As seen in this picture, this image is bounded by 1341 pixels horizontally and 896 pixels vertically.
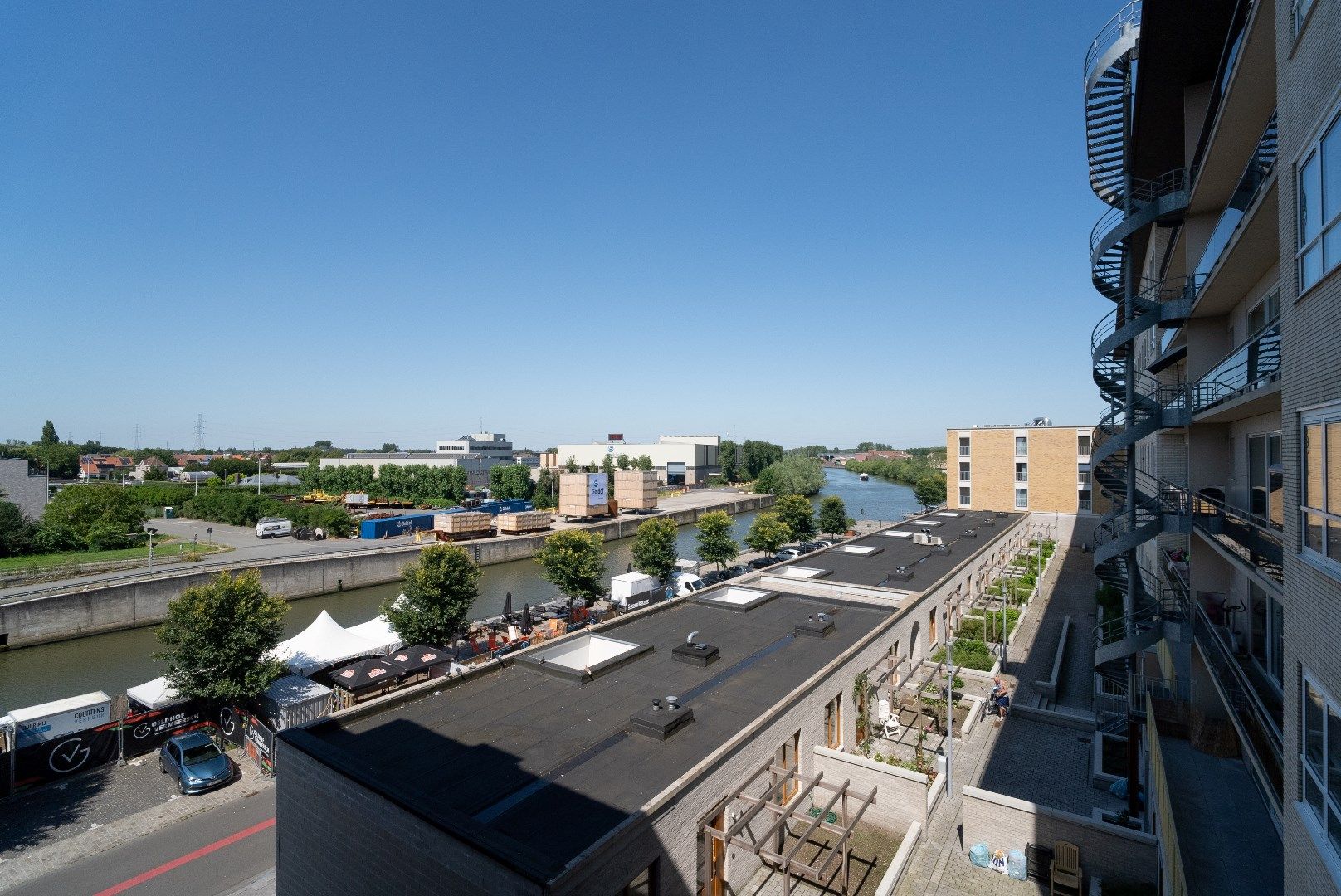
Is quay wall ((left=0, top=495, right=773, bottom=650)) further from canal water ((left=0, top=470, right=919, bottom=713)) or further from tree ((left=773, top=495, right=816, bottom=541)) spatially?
tree ((left=773, top=495, right=816, bottom=541))

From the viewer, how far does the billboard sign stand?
189 ft

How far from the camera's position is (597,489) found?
191 ft

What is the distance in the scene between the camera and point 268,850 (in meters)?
11.5

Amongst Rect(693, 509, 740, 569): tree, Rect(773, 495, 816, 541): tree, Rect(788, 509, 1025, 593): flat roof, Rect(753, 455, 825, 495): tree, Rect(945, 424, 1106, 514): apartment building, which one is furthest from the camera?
Rect(753, 455, 825, 495): tree

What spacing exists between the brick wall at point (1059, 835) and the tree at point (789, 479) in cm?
6861

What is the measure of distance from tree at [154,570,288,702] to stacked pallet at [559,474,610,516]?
40.6 meters

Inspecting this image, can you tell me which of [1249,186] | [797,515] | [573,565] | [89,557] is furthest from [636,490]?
[1249,186]

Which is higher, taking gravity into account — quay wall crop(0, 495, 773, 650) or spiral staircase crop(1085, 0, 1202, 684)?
spiral staircase crop(1085, 0, 1202, 684)

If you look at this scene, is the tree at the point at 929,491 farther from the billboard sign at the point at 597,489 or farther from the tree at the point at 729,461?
the tree at the point at 729,461

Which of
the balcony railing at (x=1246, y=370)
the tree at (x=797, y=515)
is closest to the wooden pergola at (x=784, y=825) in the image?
the balcony railing at (x=1246, y=370)

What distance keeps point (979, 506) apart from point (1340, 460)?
49.5 metres

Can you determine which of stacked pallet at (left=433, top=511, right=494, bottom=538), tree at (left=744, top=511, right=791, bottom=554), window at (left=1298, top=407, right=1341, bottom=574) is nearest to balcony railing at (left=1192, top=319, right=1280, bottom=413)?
window at (left=1298, top=407, right=1341, bottom=574)

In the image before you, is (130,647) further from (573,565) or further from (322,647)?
(573,565)

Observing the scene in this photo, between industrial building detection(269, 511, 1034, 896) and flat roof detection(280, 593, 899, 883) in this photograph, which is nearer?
industrial building detection(269, 511, 1034, 896)
